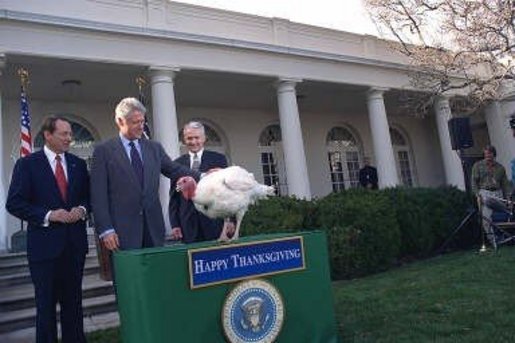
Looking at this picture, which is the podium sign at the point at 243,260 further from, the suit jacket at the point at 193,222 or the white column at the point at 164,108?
the white column at the point at 164,108

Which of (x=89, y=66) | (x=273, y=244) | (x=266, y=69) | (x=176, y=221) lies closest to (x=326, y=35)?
(x=266, y=69)

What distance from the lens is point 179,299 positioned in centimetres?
332

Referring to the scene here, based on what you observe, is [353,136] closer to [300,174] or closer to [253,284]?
[300,174]

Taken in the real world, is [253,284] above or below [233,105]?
below

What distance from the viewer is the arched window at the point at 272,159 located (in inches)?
720

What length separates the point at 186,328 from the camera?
334cm

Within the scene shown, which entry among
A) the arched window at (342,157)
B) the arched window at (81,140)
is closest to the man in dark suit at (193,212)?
the arched window at (81,140)

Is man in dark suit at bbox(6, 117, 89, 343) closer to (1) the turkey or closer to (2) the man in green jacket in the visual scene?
(1) the turkey

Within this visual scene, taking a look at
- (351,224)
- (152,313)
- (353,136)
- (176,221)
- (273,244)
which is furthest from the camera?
(353,136)

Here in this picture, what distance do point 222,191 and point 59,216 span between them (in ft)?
4.93

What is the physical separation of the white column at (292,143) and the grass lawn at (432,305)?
5154 millimetres

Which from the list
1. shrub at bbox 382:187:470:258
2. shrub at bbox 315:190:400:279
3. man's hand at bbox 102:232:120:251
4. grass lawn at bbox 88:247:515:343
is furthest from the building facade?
man's hand at bbox 102:232:120:251

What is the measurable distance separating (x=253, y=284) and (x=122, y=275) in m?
0.82

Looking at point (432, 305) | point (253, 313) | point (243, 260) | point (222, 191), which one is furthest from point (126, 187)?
point (432, 305)
